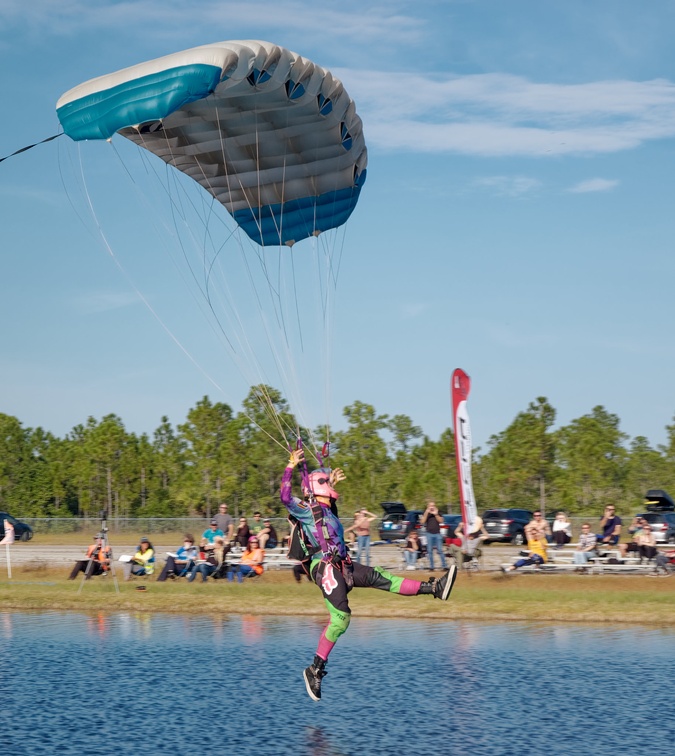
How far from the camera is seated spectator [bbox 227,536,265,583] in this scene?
2430cm

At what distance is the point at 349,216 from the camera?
1841 centimetres

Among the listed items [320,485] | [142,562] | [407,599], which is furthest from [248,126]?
[142,562]

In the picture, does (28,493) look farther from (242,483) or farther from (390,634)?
(390,634)

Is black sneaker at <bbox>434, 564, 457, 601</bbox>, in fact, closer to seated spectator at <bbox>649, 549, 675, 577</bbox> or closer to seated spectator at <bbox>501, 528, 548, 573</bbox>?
seated spectator at <bbox>501, 528, 548, 573</bbox>

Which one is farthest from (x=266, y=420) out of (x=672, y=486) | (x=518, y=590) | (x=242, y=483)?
(x=518, y=590)

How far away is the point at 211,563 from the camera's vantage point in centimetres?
2448

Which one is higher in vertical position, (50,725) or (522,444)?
(522,444)

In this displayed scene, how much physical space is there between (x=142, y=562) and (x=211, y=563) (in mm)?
1785

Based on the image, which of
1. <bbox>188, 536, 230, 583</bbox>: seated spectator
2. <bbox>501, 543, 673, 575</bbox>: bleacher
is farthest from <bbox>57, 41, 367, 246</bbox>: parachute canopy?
<bbox>501, 543, 673, 575</bbox>: bleacher

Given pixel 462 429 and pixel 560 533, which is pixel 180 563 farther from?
pixel 560 533

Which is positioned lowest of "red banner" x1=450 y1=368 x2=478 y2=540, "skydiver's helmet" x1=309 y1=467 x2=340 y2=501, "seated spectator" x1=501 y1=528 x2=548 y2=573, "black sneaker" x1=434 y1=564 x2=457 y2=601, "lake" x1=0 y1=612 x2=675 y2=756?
"lake" x1=0 y1=612 x2=675 y2=756

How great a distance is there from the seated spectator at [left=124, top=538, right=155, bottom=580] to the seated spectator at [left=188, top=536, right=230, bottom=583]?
1.17 meters

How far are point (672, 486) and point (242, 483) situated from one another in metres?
24.4

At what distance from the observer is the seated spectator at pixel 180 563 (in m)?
24.7
